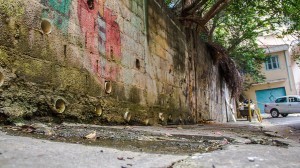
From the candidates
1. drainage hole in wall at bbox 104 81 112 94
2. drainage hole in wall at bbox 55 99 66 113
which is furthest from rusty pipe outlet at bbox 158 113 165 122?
drainage hole in wall at bbox 55 99 66 113

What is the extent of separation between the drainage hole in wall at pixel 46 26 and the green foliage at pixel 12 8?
227mm

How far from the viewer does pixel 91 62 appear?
3033 millimetres

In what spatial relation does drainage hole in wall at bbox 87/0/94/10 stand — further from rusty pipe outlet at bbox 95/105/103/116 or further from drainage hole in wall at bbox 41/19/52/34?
rusty pipe outlet at bbox 95/105/103/116

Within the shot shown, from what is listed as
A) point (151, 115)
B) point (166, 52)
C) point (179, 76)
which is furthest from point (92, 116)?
point (179, 76)

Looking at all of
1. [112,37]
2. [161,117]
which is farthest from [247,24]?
[112,37]

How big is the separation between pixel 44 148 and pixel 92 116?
160 cm

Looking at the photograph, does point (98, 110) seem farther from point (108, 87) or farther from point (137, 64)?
point (137, 64)

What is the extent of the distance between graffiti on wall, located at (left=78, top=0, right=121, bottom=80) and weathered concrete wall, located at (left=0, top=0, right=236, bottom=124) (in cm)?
1

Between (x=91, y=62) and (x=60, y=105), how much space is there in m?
0.66

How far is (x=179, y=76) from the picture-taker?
20.2ft

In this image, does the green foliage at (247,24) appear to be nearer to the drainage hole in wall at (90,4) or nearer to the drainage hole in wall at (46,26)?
the drainage hole in wall at (90,4)

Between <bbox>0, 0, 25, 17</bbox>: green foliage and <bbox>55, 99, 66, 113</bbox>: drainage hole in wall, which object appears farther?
<bbox>55, 99, 66, 113</bbox>: drainage hole in wall

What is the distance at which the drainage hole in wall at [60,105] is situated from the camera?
2514mm

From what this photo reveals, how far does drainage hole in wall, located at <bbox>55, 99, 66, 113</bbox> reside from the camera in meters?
2.51
